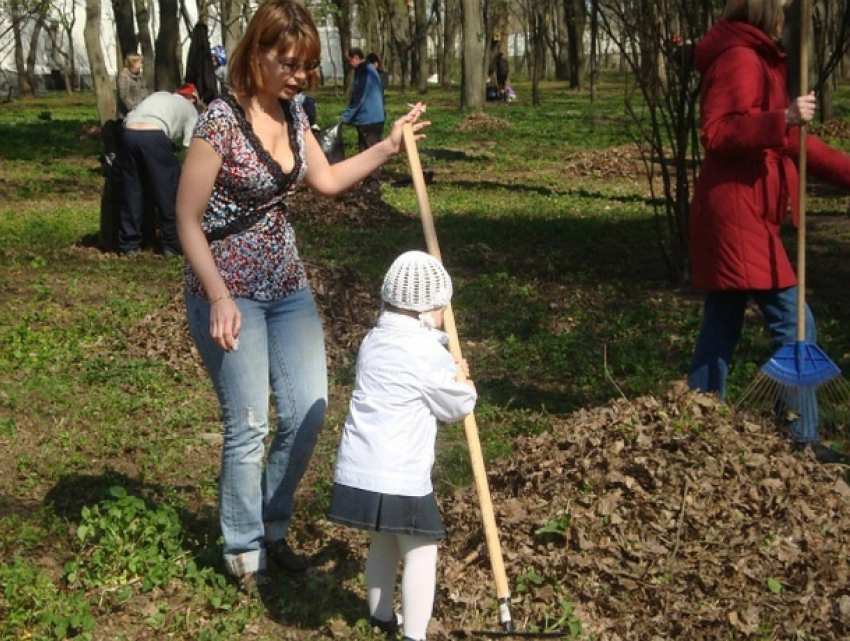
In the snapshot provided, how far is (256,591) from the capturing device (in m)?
4.54

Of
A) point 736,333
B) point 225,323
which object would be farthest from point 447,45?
point 225,323

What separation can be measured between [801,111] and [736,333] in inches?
42.8

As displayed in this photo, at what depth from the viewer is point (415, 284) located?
386 cm

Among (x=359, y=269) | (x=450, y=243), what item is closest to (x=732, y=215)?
(x=359, y=269)

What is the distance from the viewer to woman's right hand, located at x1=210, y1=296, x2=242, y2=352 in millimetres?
3990

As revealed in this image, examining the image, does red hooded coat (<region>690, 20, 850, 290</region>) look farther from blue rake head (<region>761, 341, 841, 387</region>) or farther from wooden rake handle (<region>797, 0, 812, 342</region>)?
blue rake head (<region>761, 341, 841, 387</region>)

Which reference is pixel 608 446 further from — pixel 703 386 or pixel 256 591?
pixel 256 591

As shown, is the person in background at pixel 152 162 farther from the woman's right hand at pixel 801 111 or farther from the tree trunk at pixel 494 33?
the tree trunk at pixel 494 33

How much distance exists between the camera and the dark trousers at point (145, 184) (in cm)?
1137

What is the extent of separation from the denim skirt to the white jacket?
0.09 feet

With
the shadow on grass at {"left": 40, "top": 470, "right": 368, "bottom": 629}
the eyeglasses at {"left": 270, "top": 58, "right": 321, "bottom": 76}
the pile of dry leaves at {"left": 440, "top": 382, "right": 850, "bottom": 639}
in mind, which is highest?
the eyeglasses at {"left": 270, "top": 58, "right": 321, "bottom": 76}

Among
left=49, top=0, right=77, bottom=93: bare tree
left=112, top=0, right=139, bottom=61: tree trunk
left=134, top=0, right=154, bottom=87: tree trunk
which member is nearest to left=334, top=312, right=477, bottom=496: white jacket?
left=112, top=0, right=139, bottom=61: tree trunk

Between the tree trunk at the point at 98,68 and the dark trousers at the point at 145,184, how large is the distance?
1102 centimetres

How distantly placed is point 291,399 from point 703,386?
1.96 metres
